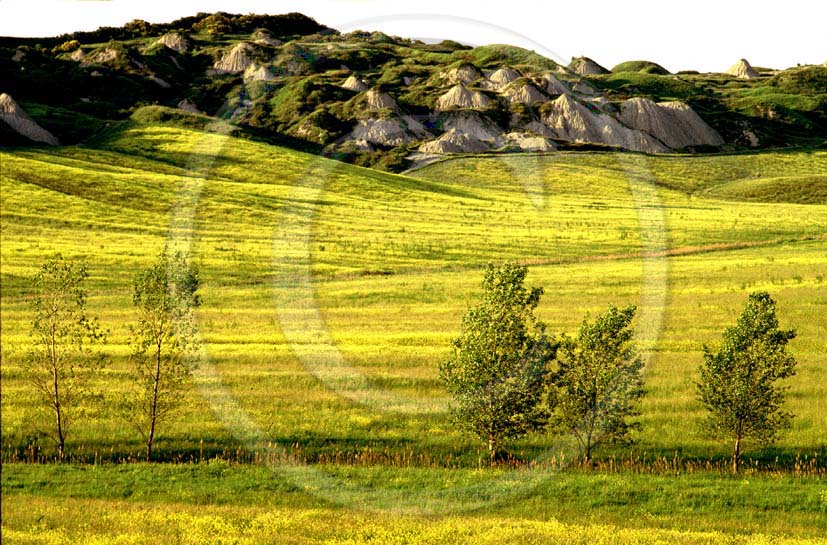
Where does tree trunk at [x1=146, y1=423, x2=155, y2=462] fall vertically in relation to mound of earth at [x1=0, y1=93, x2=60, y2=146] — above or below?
below

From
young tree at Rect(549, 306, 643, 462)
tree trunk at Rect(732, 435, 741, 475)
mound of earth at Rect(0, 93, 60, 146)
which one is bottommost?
tree trunk at Rect(732, 435, 741, 475)

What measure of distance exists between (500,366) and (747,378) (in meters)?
9.63

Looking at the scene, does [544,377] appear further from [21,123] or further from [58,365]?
[21,123]

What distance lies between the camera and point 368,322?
189 ft

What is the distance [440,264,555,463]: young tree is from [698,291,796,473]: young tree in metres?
6.60

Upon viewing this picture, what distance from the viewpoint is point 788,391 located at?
1587 inches

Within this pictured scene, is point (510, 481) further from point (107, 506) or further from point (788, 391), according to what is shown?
point (788, 391)

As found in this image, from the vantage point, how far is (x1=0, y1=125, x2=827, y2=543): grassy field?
85.6 ft

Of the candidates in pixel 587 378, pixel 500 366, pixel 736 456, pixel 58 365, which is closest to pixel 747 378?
pixel 736 456

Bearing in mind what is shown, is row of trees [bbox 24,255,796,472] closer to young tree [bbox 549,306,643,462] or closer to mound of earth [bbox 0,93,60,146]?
young tree [bbox 549,306,643,462]

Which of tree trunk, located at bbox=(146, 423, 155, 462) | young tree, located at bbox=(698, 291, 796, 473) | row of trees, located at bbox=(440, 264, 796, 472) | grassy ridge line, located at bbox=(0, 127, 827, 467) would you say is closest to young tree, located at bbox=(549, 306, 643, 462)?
row of trees, located at bbox=(440, 264, 796, 472)

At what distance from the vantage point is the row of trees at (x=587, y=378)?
33.2 metres

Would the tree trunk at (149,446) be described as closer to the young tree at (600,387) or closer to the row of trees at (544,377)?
the row of trees at (544,377)

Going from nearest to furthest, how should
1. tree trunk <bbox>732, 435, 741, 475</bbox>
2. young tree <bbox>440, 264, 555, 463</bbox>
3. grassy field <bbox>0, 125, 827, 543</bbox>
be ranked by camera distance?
grassy field <bbox>0, 125, 827, 543</bbox> < tree trunk <bbox>732, 435, 741, 475</bbox> < young tree <bbox>440, 264, 555, 463</bbox>
